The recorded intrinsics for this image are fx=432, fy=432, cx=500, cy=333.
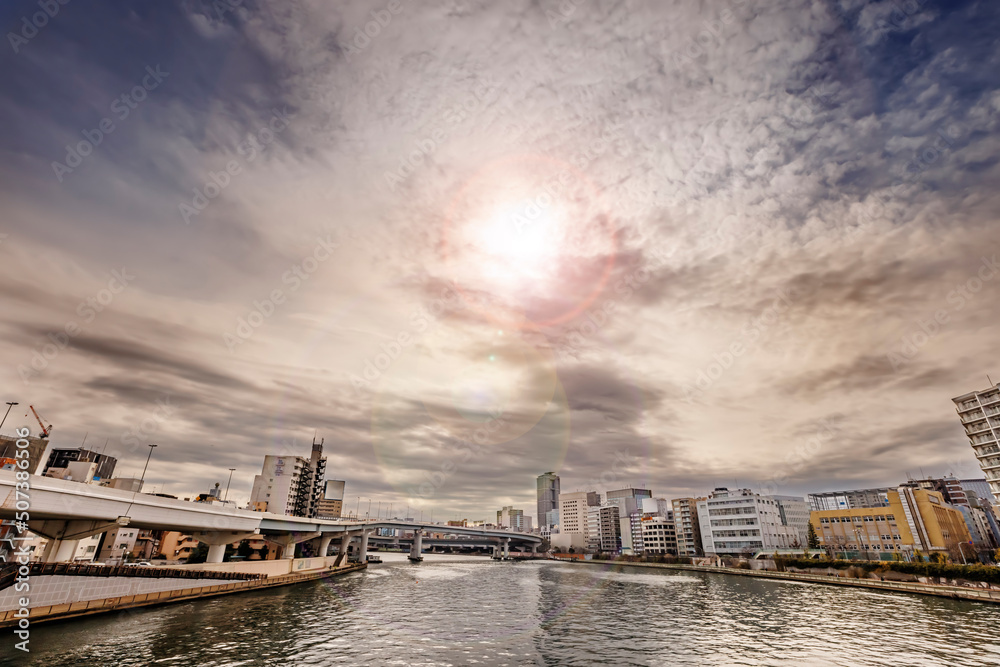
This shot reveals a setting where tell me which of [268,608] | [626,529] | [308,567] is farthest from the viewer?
[626,529]

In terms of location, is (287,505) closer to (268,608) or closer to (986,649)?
(268,608)

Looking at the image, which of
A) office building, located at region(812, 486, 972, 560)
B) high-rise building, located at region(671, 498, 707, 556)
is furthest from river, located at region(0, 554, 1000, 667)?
high-rise building, located at region(671, 498, 707, 556)

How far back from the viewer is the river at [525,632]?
93.0 feet

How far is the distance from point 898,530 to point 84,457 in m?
204

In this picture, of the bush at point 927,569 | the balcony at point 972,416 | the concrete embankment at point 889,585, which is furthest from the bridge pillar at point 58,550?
the balcony at point 972,416

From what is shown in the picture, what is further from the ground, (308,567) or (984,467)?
(984,467)

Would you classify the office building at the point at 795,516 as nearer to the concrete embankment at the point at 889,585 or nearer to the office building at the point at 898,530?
the office building at the point at 898,530

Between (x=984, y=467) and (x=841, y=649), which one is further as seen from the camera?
(x=984, y=467)

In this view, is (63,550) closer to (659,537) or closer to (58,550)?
(58,550)

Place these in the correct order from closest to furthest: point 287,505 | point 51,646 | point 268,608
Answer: point 51,646
point 268,608
point 287,505

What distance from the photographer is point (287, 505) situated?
140m

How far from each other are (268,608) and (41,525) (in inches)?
844

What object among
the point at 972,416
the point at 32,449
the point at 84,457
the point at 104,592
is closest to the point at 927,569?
the point at 972,416

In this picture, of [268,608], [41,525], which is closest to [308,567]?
[268,608]
